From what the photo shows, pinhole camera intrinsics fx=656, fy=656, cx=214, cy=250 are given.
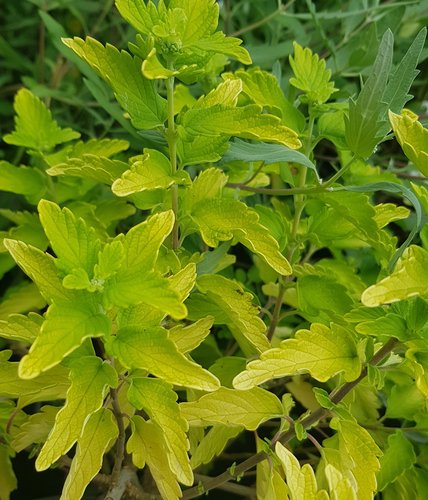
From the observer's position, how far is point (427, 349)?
410 mm

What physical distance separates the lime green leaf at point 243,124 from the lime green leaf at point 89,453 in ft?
0.65

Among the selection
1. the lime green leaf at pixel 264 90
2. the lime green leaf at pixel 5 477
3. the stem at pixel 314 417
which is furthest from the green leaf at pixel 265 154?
the lime green leaf at pixel 5 477

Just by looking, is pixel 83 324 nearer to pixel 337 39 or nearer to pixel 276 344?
pixel 276 344

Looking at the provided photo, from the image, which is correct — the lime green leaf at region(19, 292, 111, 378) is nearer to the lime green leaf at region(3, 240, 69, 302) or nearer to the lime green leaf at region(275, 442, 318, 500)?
the lime green leaf at region(3, 240, 69, 302)

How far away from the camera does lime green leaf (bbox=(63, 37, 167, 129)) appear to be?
1.41ft

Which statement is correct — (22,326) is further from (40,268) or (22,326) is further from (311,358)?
(311,358)

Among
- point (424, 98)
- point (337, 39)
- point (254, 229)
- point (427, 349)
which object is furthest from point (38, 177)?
point (424, 98)

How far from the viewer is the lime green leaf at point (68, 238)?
0.38m

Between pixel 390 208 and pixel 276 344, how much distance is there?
0.16 meters

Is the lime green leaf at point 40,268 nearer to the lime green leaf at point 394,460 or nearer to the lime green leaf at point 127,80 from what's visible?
the lime green leaf at point 127,80

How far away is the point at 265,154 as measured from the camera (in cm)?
49

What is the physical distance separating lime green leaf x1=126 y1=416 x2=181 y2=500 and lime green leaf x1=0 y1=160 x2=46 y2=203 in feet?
0.87

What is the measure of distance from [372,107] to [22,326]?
0.27m

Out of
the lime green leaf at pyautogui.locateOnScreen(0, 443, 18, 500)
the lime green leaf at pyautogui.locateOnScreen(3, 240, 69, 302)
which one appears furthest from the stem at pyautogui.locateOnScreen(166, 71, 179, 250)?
the lime green leaf at pyautogui.locateOnScreen(0, 443, 18, 500)
